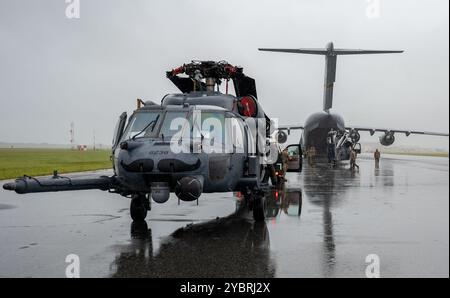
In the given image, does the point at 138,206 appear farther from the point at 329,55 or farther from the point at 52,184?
the point at 329,55

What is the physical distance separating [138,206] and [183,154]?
2505 mm

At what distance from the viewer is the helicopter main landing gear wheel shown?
990cm

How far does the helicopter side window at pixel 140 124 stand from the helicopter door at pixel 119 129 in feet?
0.68

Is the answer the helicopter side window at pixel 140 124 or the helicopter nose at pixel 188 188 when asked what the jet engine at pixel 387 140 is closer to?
the helicopter side window at pixel 140 124

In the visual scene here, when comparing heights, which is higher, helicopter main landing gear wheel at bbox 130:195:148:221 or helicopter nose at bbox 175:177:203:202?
helicopter nose at bbox 175:177:203:202

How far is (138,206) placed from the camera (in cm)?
990

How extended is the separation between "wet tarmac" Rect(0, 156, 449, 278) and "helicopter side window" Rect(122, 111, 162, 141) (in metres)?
1.90

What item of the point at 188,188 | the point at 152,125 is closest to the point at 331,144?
the point at 152,125

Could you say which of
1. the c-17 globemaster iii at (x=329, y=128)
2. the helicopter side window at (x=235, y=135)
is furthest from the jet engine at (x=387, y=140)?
the helicopter side window at (x=235, y=135)

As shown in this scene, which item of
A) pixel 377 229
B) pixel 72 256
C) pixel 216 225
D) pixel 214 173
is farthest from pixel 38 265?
pixel 377 229

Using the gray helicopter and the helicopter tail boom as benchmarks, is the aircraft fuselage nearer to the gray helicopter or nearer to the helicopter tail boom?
the gray helicopter

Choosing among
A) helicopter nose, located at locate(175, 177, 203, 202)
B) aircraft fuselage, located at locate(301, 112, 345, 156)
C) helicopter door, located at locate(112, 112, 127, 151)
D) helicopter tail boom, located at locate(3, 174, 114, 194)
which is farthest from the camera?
aircraft fuselage, located at locate(301, 112, 345, 156)

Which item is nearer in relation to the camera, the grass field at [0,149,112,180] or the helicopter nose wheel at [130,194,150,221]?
the helicopter nose wheel at [130,194,150,221]

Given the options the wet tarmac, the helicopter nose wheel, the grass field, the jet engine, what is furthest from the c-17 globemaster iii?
the helicopter nose wheel
